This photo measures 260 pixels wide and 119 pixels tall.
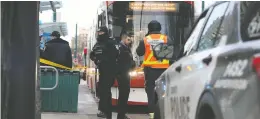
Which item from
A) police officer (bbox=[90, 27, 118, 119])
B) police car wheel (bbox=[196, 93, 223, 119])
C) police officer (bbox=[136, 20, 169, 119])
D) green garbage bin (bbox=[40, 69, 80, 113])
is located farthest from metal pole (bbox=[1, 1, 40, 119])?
green garbage bin (bbox=[40, 69, 80, 113])

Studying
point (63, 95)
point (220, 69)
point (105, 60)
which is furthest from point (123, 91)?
point (220, 69)

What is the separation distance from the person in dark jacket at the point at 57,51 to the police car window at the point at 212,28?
6.14 meters

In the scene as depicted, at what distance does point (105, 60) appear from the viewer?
9.32 metres

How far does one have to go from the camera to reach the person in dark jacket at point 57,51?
1080cm

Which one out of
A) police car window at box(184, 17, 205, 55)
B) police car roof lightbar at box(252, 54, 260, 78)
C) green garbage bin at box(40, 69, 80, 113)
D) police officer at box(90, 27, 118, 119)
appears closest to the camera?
police car roof lightbar at box(252, 54, 260, 78)

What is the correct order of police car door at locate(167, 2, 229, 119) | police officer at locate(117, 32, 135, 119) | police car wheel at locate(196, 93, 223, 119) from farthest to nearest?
police officer at locate(117, 32, 135, 119) → police car door at locate(167, 2, 229, 119) → police car wheel at locate(196, 93, 223, 119)

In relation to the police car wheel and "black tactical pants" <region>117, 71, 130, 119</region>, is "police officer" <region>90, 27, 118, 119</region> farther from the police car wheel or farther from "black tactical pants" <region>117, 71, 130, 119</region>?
the police car wheel

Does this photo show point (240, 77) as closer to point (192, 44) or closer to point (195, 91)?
point (195, 91)

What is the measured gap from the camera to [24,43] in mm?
3477

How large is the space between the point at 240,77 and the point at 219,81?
0.45 metres

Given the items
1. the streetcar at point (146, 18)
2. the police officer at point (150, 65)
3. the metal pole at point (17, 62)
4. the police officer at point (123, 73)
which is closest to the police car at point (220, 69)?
the metal pole at point (17, 62)

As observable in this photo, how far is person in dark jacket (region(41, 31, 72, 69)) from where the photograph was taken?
10797 mm

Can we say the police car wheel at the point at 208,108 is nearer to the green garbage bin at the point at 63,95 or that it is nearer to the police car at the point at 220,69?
the police car at the point at 220,69

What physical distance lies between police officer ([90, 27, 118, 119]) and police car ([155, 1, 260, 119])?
370 centimetres
